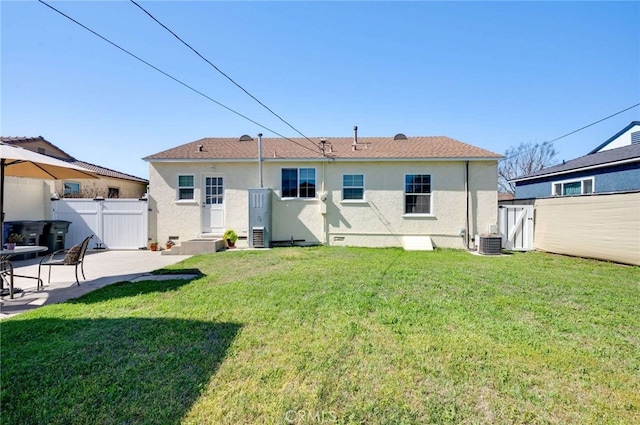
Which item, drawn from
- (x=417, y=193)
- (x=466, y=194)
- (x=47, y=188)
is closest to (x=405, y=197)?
(x=417, y=193)

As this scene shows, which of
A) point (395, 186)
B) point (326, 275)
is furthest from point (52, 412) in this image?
point (395, 186)

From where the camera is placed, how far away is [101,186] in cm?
1625

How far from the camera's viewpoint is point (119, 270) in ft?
25.1

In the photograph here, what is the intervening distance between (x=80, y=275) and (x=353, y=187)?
30.4 ft

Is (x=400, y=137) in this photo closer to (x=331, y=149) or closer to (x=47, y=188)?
(x=331, y=149)

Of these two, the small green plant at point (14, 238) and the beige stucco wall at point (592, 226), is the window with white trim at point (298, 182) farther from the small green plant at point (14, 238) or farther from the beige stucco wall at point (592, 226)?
the beige stucco wall at point (592, 226)

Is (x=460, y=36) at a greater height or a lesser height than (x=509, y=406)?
greater

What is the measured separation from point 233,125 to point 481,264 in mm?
11913

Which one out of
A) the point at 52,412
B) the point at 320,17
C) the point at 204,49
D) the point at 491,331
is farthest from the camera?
the point at 320,17

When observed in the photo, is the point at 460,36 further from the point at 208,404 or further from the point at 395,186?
the point at 208,404

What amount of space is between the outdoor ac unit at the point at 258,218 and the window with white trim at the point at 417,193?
19.0 ft

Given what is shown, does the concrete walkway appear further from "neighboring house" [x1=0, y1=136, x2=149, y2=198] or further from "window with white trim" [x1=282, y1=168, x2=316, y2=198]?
"neighboring house" [x1=0, y1=136, x2=149, y2=198]

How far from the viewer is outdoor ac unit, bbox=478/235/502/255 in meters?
10.5

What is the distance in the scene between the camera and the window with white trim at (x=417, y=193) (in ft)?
39.6
